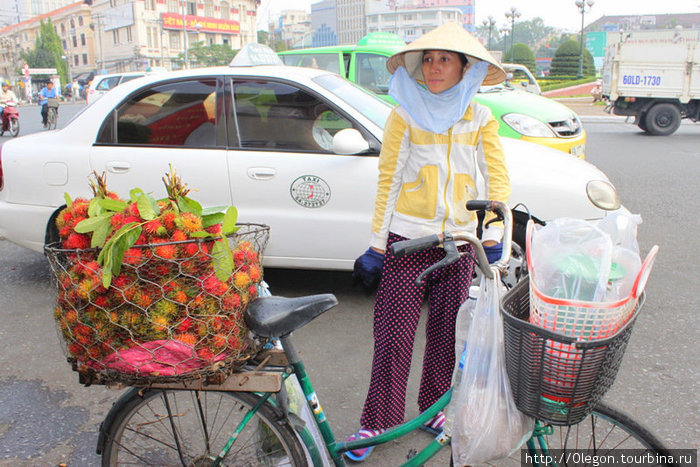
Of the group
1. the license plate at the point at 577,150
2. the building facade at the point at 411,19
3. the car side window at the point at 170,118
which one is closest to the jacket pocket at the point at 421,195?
the car side window at the point at 170,118

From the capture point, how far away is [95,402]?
3.07 m

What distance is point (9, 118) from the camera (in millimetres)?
16250

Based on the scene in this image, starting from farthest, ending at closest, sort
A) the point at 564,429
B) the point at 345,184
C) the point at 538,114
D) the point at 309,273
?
the point at 538,114 → the point at 309,273 → the point at 345,184 → the point at 564,429

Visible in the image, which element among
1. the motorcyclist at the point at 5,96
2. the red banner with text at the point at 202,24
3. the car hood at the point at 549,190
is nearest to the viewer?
the car hood at the point at 549,190

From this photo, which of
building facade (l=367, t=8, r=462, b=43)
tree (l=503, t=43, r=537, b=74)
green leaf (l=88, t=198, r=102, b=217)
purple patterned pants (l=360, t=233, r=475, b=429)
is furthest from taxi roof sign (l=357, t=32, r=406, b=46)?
building facade (l=367, t=8, r=462, b=43)

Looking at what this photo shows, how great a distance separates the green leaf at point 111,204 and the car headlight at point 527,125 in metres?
5.81

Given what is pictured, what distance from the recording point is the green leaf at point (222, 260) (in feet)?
5.79

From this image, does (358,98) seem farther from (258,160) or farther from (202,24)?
(202,24)

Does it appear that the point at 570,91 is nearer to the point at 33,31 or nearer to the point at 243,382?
the point at 243,382

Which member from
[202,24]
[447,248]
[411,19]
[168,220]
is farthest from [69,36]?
[447,248]

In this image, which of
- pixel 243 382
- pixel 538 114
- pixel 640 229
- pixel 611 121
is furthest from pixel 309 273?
pixel 611 121

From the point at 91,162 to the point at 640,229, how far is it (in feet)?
16.4

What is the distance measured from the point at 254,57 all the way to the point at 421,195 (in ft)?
8.38

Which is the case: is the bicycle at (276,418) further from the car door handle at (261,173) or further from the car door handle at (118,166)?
the car door handle at (118,166)
